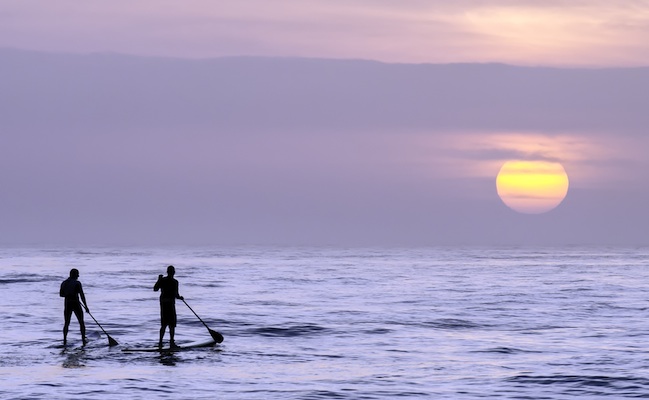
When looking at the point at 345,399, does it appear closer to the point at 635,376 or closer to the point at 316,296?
the point at 635,376

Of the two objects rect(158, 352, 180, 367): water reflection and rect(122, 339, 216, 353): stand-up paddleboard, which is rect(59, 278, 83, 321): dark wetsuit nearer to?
rect(122, 339, 216, 353): stand-up paddleboard

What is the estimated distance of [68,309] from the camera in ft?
86.9

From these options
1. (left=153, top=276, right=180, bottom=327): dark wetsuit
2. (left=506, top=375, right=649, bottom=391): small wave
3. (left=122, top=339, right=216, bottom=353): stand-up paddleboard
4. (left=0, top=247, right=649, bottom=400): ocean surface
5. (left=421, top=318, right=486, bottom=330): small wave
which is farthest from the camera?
(left=421, top=318, right=486, bottom=330): small wave

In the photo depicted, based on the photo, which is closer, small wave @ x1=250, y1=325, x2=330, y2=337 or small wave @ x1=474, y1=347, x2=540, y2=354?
small wave @ x1=474, y1=347, x2=540, y2=354

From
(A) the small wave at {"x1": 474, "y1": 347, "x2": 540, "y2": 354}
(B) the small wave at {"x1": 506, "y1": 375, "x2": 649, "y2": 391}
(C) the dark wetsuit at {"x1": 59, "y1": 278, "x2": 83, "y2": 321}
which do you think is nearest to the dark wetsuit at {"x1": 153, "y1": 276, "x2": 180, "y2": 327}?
(C) the dark wetsuit at {"x1": 59, "y1": 278, "x2": 83, "y2": 321}

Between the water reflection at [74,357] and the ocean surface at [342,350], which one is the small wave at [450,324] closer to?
the ocean surface at [342,350]

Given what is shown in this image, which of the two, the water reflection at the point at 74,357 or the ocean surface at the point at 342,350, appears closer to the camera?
the ocean surface at the point at 342,350

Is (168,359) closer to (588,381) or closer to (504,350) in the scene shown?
(504,350)

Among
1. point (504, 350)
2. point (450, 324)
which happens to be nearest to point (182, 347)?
point (504, 350)

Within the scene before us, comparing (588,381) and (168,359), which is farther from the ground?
(168,359)

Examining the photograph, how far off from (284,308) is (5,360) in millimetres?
20693

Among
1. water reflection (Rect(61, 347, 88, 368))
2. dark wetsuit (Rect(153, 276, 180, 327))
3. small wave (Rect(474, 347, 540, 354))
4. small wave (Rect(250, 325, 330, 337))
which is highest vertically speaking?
dark wetsuit (Rect(153, 276, 180, 327))

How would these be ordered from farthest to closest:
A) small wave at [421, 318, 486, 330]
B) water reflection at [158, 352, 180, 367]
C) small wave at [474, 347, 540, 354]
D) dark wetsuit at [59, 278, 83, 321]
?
small wave at [421, 318, 486, 330]
small wave at [474, 347, 540, 354]
dark wetsuit at [59, 278, 83, 321]
water reflection at [158, 352, 180, 367]

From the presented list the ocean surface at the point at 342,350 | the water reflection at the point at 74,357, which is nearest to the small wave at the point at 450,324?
the ocean surface at the point at 342,350
